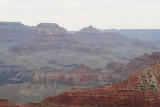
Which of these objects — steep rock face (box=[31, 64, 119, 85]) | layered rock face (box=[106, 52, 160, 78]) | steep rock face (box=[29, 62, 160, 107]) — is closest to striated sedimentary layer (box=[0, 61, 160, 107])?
steep rock face (box=[29, 62, 160, 107])

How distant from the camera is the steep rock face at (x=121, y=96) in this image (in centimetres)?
5056

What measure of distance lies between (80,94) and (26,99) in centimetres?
6883

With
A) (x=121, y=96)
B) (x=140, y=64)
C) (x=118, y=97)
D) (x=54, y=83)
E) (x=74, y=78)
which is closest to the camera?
(x=118, y=97)

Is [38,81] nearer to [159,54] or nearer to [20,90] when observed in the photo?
[20,90]

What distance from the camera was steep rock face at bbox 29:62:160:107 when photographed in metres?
50.6

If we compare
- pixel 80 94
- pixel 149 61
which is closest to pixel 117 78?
pixel 149 61

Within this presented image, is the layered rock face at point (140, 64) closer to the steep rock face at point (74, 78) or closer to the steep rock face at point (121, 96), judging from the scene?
the steep rock face at point (74, 78)

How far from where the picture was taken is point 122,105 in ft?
168

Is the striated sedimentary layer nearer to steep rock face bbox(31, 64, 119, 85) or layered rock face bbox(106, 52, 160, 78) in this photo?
steep rock face bbox(31, 64, 119, 85)

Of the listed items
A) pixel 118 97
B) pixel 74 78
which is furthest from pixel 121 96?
pixel 74 78

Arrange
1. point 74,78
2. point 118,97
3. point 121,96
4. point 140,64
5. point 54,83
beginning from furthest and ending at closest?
point 140,64 < point 54,83 < point 74,78 < point 121,96 < point 118,97

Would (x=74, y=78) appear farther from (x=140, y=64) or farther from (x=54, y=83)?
(x=140, y=64)

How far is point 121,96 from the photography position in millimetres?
51438

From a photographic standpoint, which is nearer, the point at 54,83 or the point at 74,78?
the point at 74,78
